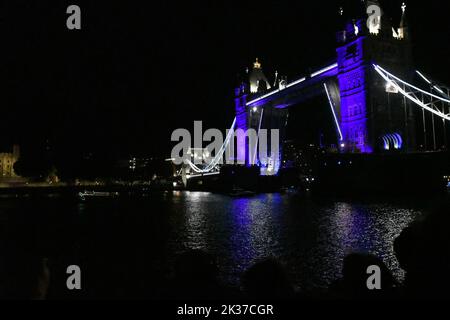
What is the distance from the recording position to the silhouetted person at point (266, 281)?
9.43ft

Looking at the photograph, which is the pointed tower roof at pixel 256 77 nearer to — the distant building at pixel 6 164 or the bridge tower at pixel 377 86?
the bridge tower at pixel 377 86

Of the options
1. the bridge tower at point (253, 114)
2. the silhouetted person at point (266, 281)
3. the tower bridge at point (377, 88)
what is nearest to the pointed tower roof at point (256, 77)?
the bridge tower at point (253, 114)

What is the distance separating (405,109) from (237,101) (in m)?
35.7

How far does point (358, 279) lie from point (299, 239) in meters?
11.1

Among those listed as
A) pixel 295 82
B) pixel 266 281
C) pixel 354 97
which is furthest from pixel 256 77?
pixel 266 281

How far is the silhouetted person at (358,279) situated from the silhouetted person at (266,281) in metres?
0.38

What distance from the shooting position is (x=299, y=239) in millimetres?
13570

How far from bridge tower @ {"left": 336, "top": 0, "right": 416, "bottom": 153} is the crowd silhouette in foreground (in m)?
29.4

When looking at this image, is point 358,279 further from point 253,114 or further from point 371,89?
point 253,114

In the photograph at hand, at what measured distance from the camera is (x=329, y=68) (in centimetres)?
3597

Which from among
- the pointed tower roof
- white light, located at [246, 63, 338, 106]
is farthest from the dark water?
the pointed tower roof

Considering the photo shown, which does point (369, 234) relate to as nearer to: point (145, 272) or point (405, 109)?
point (145, 272)


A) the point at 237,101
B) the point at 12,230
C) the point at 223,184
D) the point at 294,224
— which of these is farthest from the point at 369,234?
the point at 237,101
